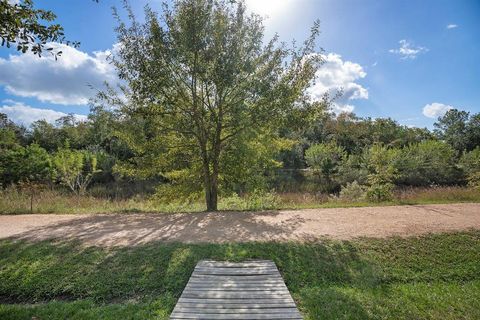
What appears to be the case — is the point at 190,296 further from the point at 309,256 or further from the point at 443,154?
the point at 443,154

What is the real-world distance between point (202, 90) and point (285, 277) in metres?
6.11

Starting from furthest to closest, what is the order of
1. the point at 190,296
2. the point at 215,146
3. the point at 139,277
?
the point at 215,146
the point at 139,277
the point at 190,296

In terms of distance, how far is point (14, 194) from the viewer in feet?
37.6

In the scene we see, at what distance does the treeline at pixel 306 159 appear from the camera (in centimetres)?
1149

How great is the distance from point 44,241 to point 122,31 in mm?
5845

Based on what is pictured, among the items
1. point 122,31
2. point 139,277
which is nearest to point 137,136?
point 122,31

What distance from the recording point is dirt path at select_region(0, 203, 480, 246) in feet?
22.5

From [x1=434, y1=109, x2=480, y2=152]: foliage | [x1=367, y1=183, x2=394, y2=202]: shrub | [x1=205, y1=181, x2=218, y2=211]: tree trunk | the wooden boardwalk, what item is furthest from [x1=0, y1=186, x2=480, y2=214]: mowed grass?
[x1=434, y1=109, x2=480, y2=152]: foliage

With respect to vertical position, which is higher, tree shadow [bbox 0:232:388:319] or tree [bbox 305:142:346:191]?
tree [bbox 305:142:346:191]

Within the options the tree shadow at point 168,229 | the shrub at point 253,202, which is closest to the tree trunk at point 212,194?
the tree shadow at point 168,229

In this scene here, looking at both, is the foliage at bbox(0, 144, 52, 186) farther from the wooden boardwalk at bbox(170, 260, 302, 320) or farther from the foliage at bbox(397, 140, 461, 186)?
the foliage at bbox(397, 140, 461, 186)

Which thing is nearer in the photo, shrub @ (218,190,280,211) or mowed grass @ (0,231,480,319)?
mowed grass @ (0,231,480,319)

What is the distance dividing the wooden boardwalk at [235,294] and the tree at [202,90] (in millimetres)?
4506

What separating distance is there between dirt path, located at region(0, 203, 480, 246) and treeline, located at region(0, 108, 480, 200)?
152cm
